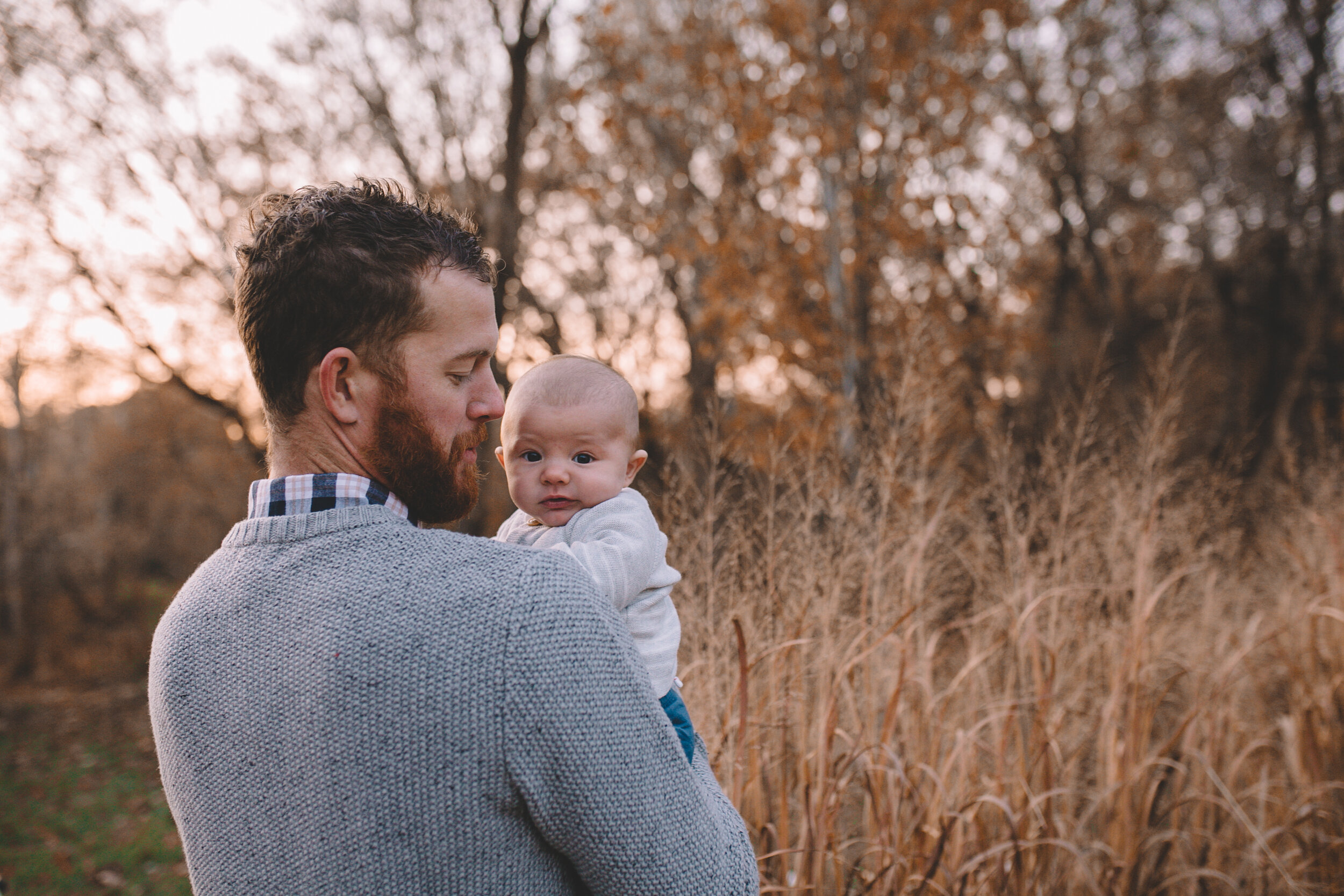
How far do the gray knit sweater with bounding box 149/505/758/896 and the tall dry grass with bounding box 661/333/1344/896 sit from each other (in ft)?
3.15

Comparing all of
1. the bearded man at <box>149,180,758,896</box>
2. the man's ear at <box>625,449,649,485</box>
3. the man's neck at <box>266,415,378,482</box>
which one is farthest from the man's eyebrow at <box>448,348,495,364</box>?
the man's ear at <box>625,449,649,485</box>

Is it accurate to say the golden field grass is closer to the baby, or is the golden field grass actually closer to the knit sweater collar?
the baby

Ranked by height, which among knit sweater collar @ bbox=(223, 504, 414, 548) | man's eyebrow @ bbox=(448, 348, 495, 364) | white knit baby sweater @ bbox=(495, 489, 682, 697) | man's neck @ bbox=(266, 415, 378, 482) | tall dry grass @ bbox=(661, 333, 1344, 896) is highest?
man's eyebrow @ bbox=(448, 348, 495, 364)

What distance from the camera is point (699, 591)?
6.73 ft

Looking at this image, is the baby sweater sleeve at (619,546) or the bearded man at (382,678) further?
the baby sweater sleeve at (619,546)

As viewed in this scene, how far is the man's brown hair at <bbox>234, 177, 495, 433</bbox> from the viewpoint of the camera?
37.5 inches

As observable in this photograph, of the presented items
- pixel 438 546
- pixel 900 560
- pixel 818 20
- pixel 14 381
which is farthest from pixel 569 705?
pixel 14 381

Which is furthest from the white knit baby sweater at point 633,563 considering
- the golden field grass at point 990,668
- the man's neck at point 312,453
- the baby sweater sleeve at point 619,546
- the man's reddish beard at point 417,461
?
the golden field grass at point 990,668

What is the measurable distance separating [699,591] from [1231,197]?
10.6m

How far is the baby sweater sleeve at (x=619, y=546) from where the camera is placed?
1156 mm

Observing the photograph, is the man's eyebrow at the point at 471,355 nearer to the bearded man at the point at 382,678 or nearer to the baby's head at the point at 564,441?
the bearded man at the point at 382,678

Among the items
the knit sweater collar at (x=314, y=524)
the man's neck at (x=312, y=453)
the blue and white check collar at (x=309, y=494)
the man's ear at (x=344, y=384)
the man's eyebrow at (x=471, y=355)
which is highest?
the man's eyebrow at (x=471, y=355)

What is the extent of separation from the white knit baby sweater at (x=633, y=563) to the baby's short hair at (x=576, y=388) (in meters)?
0.17

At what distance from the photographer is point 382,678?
784 mm
